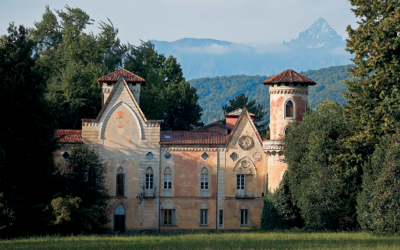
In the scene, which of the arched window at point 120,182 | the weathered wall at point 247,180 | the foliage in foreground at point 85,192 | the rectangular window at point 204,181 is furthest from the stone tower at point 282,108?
the foliage in foreground at point 85,192

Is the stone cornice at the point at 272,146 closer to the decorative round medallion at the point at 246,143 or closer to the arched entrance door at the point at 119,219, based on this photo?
the decorative round medallion at the point at 246,143

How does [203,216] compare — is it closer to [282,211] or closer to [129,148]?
[282,211]

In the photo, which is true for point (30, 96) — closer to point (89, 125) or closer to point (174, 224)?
point (89, 125)

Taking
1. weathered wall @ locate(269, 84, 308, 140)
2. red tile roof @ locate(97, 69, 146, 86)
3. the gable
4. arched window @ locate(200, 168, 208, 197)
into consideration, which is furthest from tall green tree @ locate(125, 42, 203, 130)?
weathered wall @ locate(269, 84, 308, 140)

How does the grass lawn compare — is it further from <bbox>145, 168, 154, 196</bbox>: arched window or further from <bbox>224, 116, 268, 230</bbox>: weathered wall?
<bbox>145, 168, 154, 196</bbox>: arched window

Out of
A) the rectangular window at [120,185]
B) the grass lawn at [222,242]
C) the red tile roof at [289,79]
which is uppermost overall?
the red tile roof at [289,79]

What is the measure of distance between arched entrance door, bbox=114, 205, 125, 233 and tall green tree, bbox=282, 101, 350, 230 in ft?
50.1

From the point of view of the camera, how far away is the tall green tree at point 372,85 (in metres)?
38.9

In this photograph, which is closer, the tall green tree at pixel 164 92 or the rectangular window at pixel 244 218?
the rectangular window at pixel 244 218

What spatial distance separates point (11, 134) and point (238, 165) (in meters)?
20.0

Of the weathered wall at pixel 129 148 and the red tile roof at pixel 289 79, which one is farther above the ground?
the red tile roof at pixel 289 79

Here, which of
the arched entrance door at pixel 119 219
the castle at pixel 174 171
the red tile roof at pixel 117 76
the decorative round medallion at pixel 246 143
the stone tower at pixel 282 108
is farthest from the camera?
Result: the red tile roof at pixel 117 76

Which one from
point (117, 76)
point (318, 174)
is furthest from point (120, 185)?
point (318, 174)

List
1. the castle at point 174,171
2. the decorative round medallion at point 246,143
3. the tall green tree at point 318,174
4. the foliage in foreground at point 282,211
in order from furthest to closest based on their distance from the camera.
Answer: the decorative round medallion at point 246,143, the castle at point 174,171, the foliage in foreground at point 282,211, the tall green tree at point 318,174
